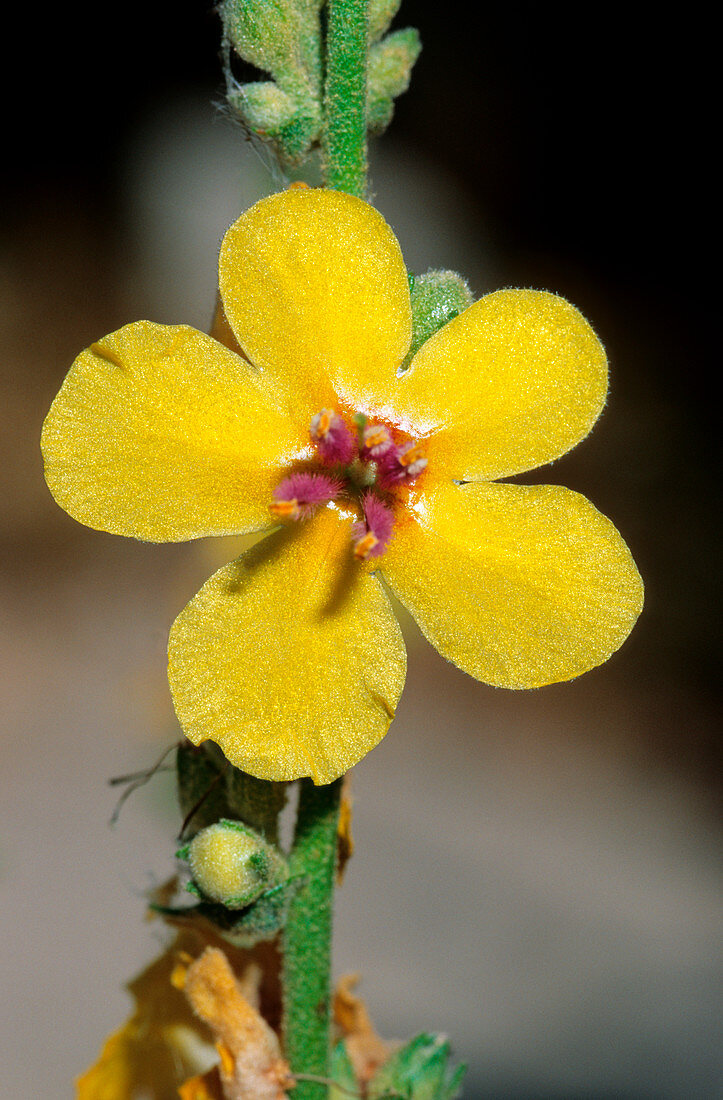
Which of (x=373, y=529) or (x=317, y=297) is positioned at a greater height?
(x=317, y=297)

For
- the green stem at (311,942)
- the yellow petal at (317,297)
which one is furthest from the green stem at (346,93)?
the green stem at (311,942)

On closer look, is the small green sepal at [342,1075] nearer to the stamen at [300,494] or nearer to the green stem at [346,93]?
the stamen at [300,494]

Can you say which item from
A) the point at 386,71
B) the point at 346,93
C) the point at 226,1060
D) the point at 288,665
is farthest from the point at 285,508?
the point at 226,1060

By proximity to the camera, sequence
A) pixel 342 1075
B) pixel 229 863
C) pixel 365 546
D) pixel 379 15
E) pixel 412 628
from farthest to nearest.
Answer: pixel 412 628, pixel 342 1075, pixel 379 15, pixel 229 863, pixel 365 546

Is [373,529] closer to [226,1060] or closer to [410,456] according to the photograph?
[410,456]

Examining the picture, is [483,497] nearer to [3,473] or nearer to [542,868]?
[542,868]

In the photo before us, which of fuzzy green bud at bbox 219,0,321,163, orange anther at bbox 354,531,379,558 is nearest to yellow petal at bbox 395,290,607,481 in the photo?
orange anther at bbox 354,531,379,558

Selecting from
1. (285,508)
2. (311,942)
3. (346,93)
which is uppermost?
(346,93)
